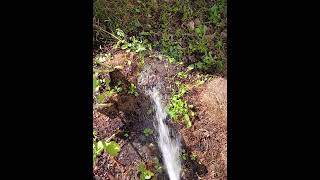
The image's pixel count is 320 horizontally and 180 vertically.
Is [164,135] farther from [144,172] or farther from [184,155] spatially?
[144,172]

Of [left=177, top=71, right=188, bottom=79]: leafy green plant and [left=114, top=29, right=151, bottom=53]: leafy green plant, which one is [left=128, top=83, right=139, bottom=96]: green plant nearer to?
[left=114, top=29, right=151, bottom=53]: leafy green plant

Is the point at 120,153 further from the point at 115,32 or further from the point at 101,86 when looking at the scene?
the point at 115,32

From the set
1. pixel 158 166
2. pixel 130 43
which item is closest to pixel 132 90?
pixel 130 43

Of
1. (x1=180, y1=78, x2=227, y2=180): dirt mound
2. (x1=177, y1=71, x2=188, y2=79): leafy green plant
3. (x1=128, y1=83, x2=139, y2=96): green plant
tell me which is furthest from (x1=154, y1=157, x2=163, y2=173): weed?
(x1=177, y1=71, x2=188, y2=79): leafy green plant

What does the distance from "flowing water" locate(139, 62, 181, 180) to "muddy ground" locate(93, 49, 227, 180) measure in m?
0.04

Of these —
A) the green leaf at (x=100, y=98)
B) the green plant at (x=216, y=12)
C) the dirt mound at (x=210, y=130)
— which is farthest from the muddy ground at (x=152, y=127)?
the green plant at (x=216, y=12)

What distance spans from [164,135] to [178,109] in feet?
1.04

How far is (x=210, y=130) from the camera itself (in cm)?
383
